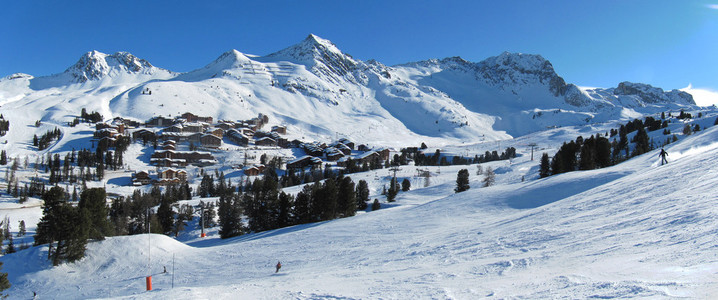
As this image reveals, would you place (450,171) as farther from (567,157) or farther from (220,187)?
(220,187)

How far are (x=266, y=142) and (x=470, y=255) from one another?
10746 centimetres

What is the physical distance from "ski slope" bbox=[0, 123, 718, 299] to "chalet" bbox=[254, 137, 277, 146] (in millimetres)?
84398

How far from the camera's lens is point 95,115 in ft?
386

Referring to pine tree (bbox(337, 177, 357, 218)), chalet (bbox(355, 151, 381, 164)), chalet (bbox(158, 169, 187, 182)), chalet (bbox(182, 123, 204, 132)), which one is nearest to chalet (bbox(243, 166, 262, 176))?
chalet (bbox(158, 169, 187, 182))

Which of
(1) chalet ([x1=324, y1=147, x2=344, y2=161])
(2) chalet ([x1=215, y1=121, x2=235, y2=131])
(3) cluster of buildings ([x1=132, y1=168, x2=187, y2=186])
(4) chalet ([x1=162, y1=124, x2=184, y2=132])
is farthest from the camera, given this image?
(2) chalet ([x1=215, y1=121, x2=235, y2=131])

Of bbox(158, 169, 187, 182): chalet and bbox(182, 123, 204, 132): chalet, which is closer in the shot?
bbox(158, 169, 187, 182): chalet

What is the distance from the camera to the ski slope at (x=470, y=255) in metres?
9.88

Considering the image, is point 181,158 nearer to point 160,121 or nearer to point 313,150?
point 313,150

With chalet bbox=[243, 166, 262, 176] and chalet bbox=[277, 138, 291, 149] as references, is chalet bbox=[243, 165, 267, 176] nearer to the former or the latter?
chalet bbox=[243, 166, 262, 176]

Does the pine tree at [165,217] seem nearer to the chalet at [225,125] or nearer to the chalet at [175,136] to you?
the chalet at [175,136]

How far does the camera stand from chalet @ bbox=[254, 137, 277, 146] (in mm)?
117062

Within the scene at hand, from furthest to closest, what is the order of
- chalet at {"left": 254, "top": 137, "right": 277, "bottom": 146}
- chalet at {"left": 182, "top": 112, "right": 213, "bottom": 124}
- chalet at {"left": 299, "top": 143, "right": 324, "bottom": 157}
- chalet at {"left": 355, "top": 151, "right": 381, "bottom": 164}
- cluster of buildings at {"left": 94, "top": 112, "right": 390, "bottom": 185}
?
chalet at {"left": 182, "top": 112, "right": 213, "bottom": 124} → chalet at {"left": 254, "top": 137, "right": 277, "bottom": 146} → chalet at {"left": 299, "top": 143, "right": 324, "bottom": 157} → chalet at {"left": 355, "top": 151, "right": 381, "bottom": 164} → cluster of buildings at {"left": 94, "top": 112, "right": 390, "bottom": 185}

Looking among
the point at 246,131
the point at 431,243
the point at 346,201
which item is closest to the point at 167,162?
the point at 246,131

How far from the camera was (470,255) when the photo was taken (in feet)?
53.2
